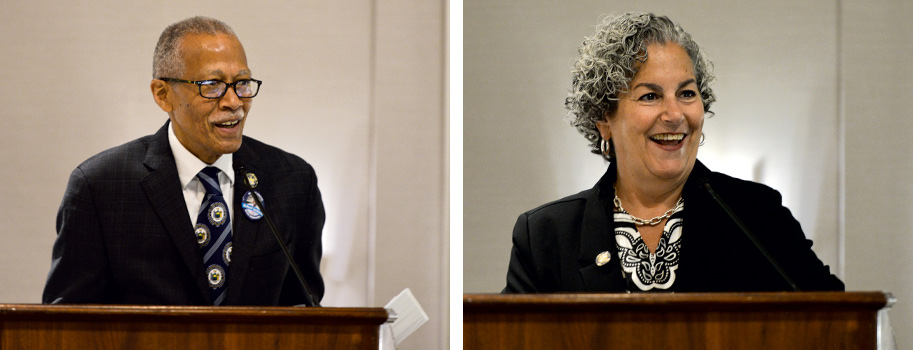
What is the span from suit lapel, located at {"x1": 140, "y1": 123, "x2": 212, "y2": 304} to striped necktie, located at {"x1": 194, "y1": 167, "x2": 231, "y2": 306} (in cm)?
2

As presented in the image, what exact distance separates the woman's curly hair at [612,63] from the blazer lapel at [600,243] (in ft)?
0.28

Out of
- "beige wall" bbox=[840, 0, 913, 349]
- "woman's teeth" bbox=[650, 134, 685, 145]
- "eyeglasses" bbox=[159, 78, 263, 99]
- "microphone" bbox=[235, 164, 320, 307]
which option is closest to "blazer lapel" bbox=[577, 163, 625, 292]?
"woman's teeth" bbox=[650, 134, 685, 145]

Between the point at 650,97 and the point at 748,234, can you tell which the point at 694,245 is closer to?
the point at 748,234

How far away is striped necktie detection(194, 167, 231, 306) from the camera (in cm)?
244

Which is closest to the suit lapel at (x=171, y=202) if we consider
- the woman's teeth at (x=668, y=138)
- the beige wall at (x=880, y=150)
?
the woman's teeth at (x=668, y=138)

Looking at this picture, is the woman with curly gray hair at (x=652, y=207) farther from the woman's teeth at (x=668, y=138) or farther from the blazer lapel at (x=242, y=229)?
the blazer lapel at (x=242, y=229)

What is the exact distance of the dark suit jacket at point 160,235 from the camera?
241 centimetres

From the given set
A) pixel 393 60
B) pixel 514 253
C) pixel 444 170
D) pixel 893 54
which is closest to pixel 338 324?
pixel 514 253

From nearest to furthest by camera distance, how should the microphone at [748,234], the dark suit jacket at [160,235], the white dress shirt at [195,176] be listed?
the microphone at [748,234] → the dark suit jacket at [160,235] → the white dress shirt at [195,176]

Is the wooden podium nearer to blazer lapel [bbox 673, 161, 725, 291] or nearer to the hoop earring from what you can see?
blazer lapel [bbox 673, 161, 725, 291]

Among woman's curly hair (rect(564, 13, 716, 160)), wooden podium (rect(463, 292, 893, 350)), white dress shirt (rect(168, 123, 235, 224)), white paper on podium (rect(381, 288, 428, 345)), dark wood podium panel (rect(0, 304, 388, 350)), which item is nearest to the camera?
wooden podium (rect(463, 292, 893, 350))

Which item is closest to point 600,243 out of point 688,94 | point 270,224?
point 688,94

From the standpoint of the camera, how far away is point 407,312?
269 centimetres

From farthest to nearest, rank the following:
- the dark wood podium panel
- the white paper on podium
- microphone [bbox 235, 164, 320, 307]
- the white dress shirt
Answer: the white paper on podium, the white dress shirt, microphone [bbox 235, 164, 320, 307], the dark wood podium panel
